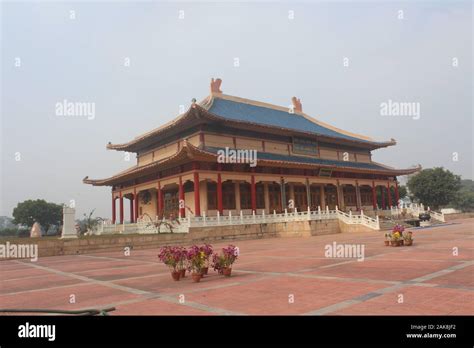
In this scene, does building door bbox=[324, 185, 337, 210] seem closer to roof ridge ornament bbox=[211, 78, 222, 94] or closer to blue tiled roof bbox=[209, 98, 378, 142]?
blue tiled roof bbox=[209, 98, 378, 142]

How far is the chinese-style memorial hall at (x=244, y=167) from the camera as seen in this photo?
2822 centimetres

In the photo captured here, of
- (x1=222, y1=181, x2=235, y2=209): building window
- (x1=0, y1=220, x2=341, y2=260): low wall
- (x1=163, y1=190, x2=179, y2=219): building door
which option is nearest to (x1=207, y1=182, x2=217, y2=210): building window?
(x1=222, y1=181, x2=235, y2=209): building window

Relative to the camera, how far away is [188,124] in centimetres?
3033

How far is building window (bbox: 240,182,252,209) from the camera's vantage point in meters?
30.9

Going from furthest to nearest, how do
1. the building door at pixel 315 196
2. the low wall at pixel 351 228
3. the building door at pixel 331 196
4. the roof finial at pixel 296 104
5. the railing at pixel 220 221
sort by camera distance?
the roof finial at pixel 296 104 < the building door at pixel 331 196 < the building door at pixel 315 196 < the low wall at pixel 351 228 < the railing at pixel 220 221

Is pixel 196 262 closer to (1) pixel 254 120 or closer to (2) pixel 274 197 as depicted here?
(2) pixel 274 197

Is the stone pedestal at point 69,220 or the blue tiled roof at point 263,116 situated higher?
the blue tiled roof at point 263,116

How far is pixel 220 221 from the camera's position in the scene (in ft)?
80.4

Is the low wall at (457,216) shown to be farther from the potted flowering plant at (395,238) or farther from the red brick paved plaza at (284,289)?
the red brick paved plaza at (284,289)

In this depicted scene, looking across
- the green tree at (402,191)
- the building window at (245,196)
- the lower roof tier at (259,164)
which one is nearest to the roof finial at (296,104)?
the lower roof tier at (259,164)

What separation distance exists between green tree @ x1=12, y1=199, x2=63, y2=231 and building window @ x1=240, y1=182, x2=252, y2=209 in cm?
4157

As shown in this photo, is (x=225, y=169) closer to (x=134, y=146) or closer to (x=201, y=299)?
(x=134, y=146)

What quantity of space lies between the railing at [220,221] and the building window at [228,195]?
9.86 feet
